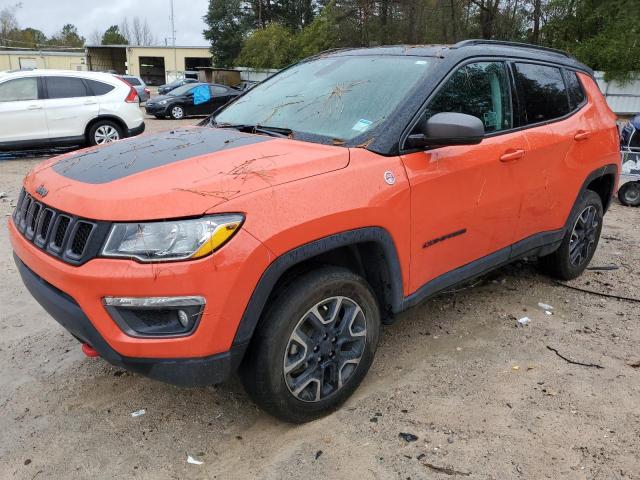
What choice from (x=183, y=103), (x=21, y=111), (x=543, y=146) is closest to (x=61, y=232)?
(x=543, y=146)

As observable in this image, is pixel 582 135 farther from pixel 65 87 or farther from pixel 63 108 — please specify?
pixel 65 87

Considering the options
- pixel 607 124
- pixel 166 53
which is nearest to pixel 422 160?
pixel 607 124

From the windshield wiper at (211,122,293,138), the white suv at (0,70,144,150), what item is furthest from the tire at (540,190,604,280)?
the white suv at (0,70,144,150)

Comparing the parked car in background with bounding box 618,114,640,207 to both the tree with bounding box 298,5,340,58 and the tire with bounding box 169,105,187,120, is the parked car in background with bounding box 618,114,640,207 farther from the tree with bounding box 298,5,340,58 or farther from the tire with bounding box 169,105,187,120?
the tree with bounding box 298,5,340,58

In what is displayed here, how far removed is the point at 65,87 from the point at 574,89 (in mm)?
9693

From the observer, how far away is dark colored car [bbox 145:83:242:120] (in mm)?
20984

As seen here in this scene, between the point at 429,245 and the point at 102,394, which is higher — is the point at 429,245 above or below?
above

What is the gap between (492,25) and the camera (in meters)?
25.4

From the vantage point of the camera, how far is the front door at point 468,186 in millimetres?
2908

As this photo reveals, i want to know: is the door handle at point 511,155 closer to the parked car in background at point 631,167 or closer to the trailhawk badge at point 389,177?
the trailhawk badge at point 389,177

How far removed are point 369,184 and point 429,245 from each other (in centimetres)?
59

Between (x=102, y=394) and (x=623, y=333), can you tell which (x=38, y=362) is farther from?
(x=623, y=333)

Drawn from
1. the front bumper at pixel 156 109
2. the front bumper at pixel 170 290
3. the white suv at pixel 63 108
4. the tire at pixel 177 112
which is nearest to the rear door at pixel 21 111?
the white suv at pixel 63 108

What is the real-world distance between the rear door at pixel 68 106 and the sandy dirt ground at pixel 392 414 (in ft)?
25.3
